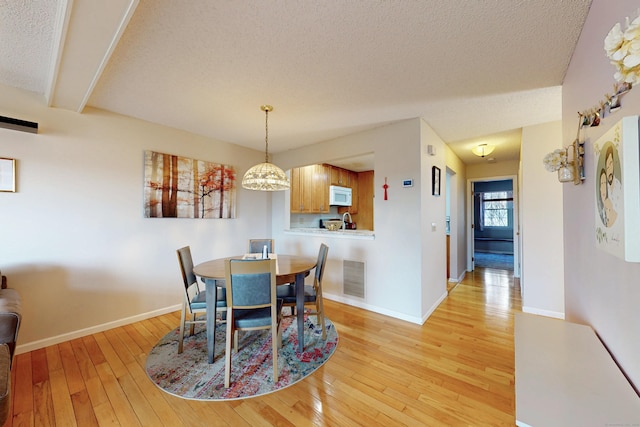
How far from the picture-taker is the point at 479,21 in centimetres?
146

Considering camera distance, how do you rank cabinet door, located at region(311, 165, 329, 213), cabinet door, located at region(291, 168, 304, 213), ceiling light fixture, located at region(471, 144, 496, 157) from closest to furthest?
ceiling light fixture, located at region(471, 144, 496, 157) → cabinet door, located at region(291, 168, 304, 213) → cabinet door, located at region(311, 165, 329, 213)

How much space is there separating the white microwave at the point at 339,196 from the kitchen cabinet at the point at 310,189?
4.0 inches

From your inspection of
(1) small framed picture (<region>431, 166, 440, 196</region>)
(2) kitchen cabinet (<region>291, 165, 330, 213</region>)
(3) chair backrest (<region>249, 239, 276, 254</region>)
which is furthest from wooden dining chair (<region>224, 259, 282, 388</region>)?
(2) kitchen cabinet (<region>291, 165, 330, 213</region>)

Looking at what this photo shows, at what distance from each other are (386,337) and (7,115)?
4052 mm

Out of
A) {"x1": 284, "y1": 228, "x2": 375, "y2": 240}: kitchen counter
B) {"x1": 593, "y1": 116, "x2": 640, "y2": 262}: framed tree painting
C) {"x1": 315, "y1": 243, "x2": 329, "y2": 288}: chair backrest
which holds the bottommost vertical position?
{"x1": 315, "y1": 243, "x2": 329, "y2": 288}: chair backrest

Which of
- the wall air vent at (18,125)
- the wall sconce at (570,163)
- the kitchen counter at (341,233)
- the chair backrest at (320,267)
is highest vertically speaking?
the wall air vent at (18,125)

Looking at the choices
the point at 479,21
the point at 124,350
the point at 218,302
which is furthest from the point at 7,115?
the point at 479,21

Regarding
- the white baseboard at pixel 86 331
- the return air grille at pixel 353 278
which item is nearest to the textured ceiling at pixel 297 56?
the return air grille at pixel 353 278

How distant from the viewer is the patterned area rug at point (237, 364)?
1.76m

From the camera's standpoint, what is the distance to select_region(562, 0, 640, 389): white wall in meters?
0.89

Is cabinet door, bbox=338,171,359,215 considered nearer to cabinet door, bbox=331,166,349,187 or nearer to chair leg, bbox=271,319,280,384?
cabinet door, bbox=331,166,349,187

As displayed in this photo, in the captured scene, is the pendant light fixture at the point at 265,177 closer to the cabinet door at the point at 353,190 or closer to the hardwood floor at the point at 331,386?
the hardwood floor at the point at 331,386

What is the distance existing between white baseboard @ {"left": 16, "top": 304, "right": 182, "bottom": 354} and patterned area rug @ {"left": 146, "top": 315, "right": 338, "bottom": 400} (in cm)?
64

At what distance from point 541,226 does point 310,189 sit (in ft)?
11.4
